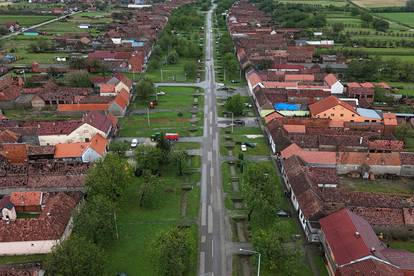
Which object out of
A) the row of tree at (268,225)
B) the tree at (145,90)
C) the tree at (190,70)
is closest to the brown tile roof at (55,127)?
the tree at (145,90)

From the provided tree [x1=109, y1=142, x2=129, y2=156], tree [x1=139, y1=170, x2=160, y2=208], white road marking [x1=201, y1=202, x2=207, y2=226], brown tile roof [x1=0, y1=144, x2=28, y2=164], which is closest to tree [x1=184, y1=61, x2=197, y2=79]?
tree [x1=109, y1=142, x2=129, y2=156]

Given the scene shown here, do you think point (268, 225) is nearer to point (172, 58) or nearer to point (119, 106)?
point (119, 106)

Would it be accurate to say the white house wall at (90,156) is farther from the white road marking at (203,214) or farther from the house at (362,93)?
the house at (362,93)

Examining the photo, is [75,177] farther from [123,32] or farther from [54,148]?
[123,32]

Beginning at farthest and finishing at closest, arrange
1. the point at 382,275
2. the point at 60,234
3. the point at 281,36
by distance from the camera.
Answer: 1. the point at 281,36
2. the point at 60,234
3. the point at 382,275

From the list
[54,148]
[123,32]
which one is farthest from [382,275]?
[123,32]

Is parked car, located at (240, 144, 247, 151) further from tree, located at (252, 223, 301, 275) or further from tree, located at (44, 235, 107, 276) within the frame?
tree, located at (44, 235, 107, 276)

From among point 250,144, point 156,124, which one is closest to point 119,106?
point 156,124
